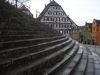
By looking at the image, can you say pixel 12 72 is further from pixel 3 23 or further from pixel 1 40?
pixel 3 23

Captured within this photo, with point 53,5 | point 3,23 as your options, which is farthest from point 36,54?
point 53,5

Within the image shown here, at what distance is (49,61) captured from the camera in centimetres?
798

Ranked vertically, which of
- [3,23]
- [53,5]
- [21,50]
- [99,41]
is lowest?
[99,41]

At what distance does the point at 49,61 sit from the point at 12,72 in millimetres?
2713

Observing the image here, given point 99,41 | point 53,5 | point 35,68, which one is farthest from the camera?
point 53,5

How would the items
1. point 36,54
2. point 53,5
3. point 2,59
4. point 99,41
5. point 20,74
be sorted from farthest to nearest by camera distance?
point 53,5
point 99,41
point 36,54
point 2,59
point 20,74

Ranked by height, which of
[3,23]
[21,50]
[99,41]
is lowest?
[99,41]

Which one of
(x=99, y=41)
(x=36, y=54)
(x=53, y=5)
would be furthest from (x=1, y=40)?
(x=53, y=5)

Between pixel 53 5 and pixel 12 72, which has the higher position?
pixel 53 5

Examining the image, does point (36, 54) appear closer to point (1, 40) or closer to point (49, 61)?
point (49, 61)

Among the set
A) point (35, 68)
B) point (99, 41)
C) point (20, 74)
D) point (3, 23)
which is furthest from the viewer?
point (99, 41)

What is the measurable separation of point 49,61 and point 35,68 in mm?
1607

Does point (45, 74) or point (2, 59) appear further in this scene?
point (45, 74)

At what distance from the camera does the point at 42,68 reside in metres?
7.20
